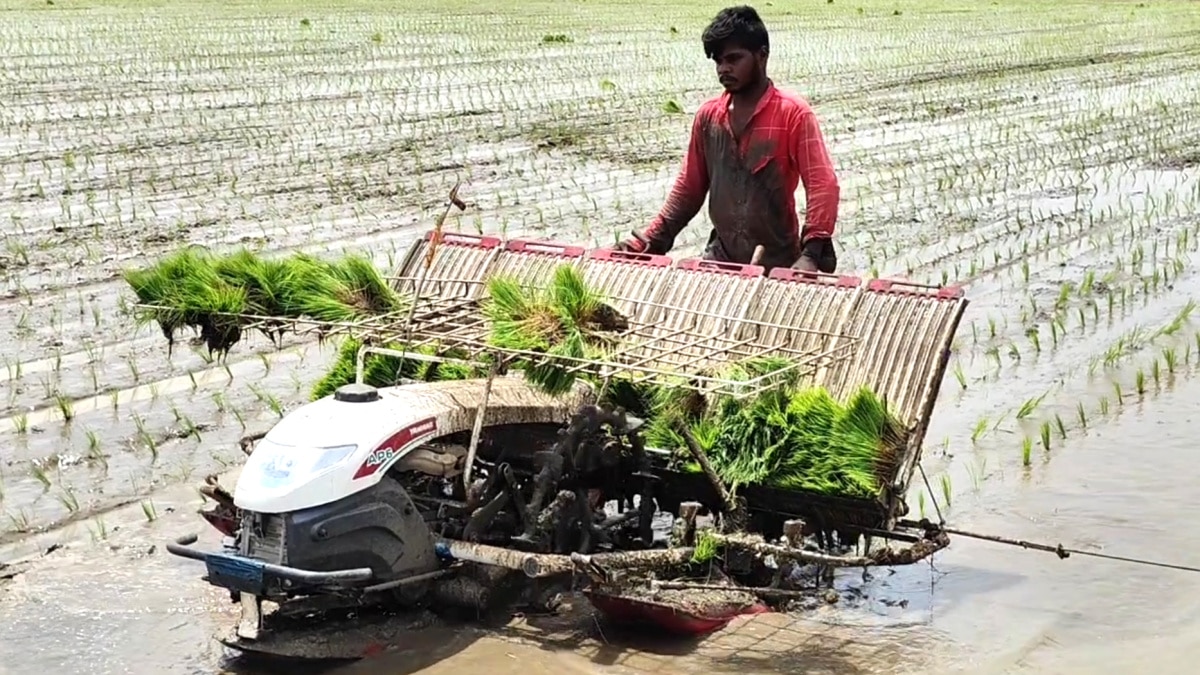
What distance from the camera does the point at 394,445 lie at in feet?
15.7

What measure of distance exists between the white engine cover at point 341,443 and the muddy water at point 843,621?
Result: 65cm

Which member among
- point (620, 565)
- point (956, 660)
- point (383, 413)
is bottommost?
point (956, 660)

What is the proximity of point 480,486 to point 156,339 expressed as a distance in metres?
4.13

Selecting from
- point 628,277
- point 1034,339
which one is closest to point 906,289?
point 628,277

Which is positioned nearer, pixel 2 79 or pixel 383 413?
pixel 383 413

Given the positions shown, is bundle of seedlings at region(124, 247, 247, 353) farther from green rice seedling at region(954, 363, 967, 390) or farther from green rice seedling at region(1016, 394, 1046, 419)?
green rice seedling at region(954, 363, 967, 390)

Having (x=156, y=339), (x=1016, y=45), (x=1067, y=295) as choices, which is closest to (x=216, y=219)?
(x=156, y=339)

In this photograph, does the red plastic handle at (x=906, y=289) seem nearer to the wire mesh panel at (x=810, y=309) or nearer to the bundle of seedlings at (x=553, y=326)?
the wire mesh panel at (x=810, y=309)

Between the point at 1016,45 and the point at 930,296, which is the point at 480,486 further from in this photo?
the point at 1016,45

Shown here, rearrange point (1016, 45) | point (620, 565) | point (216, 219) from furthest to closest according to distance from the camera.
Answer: point (1016, 45)
point (216, 219)
point (620, 565)

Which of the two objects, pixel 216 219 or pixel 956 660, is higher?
pixel 216 219

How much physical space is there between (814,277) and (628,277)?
67 cm

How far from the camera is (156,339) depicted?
340 inches

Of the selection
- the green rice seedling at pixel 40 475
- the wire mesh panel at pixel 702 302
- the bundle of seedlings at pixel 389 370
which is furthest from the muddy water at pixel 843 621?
the wire mesh panel at pixel 702 302
